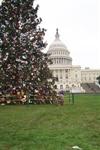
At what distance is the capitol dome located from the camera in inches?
7077

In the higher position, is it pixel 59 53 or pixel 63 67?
pixel 59 53

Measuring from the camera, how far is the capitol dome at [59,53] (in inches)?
7077

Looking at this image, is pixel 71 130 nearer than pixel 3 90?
Yes

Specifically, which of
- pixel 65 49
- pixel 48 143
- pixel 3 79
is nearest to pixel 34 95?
pixel 3 79

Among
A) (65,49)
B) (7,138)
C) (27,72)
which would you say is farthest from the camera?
(65,49)

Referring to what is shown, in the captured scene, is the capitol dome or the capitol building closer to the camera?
the capitol dome

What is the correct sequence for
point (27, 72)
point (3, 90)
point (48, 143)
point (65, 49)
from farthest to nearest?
point (65, 49)
point (27, 72)
point (3, 90)
point (48, 143)

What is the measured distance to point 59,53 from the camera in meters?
180

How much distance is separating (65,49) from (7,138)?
173076mm

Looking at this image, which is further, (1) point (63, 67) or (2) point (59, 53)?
(1) point (63, 67)

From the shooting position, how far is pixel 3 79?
114 feet

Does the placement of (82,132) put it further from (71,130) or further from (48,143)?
(48,143)

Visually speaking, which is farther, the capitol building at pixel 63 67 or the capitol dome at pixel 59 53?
the capitol building at pixel 63 67

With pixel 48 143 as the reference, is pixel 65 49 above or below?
above
